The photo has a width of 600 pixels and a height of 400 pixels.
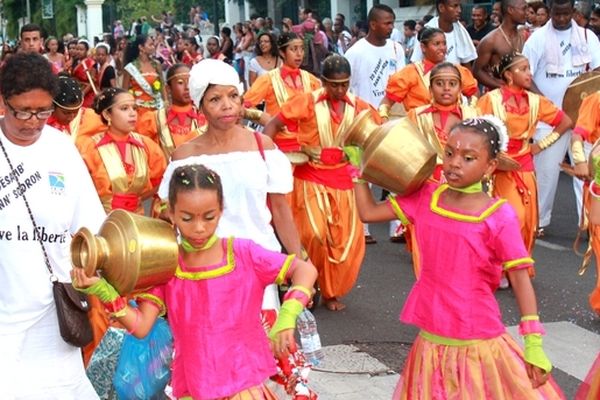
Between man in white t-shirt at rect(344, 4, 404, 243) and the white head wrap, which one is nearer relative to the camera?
the white head wrap

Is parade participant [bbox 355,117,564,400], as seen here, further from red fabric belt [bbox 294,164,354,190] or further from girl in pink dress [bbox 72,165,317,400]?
red fabric belt [bbox 294,164,354,190]

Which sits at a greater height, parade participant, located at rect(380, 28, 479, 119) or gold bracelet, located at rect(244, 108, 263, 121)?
parade participant, located at rect(380, 28, 479, 119)

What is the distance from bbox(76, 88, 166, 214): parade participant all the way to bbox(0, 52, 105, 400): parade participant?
2700 millimetres

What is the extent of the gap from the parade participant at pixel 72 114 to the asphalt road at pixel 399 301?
6.69ft

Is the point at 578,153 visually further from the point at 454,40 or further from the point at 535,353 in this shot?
the point at 454,40

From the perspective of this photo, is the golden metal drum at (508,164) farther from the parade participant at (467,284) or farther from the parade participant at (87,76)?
the parade participant at (87,76)

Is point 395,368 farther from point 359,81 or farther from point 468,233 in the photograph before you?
point 359,81

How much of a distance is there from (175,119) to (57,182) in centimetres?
441

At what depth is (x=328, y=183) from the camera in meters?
8.44

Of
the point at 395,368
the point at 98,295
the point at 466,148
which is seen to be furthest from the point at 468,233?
the point at 395,368

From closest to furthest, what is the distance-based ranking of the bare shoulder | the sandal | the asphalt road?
the bare shoulder → the asphalt road → the sandal

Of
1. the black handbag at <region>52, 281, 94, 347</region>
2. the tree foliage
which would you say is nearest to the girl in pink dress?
the black handbag at <region>52, 281, 94, 347</region>

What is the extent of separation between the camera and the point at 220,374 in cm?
430

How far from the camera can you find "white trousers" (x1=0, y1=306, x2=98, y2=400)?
4242 mm
